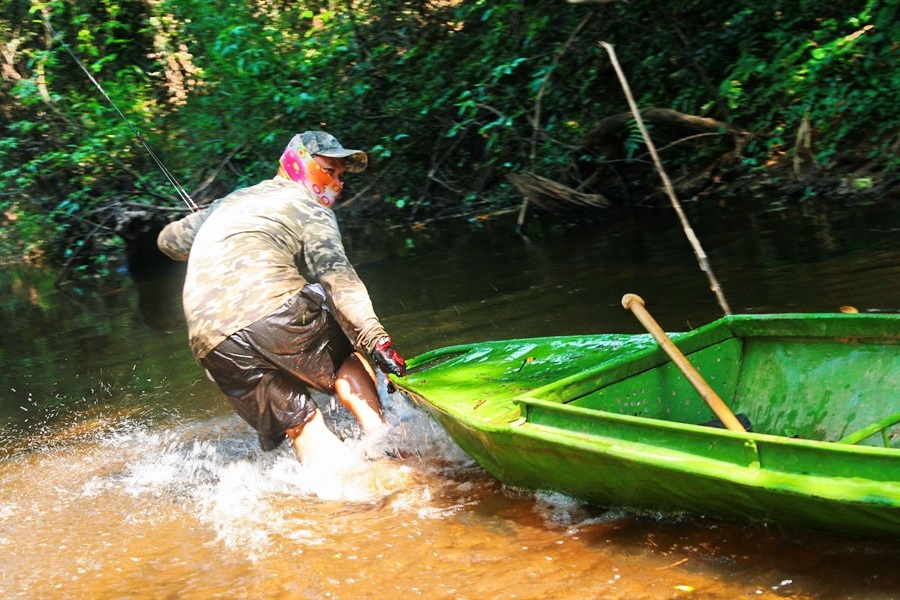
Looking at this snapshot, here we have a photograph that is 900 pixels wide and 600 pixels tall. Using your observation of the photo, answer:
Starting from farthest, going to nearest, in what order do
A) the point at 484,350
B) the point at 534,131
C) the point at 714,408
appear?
the point at 534,131 < the point at 484,350 < the point at 714,408

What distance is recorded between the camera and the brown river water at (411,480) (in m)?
3.55

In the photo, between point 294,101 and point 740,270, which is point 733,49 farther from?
point 294,101

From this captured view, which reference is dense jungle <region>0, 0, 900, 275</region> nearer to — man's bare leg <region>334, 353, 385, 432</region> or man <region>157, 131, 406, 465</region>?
man <region>157, 131, 406, 465</region>

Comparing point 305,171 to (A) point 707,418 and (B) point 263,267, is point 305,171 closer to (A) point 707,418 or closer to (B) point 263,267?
(B) point 263,267

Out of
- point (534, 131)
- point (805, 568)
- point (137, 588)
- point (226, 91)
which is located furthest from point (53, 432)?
point (226, 91)

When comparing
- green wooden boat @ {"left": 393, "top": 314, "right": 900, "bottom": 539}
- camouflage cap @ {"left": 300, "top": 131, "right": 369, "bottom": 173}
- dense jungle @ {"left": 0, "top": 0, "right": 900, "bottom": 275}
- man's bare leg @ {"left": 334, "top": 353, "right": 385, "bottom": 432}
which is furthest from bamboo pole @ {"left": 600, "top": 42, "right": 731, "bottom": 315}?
dense jungle @ {"left": 0, "top": 0, "right": 900, "bottom": 275}

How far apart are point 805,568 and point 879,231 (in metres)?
5.91

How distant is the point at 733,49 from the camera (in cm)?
1144

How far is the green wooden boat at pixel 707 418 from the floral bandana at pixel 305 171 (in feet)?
3.96

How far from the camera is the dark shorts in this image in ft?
15.4

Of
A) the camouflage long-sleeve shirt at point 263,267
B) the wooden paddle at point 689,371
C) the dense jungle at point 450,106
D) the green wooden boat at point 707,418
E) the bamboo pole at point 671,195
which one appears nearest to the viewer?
the green wooden boat at point 707,418

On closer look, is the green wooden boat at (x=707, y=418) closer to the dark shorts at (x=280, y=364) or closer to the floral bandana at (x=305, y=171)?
the dark shorts at (x=280, y=364)

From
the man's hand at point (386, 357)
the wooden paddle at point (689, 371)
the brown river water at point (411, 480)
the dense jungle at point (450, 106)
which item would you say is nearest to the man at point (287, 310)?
the man's hand at point (386, 357)

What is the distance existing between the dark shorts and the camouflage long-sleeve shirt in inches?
2.5
